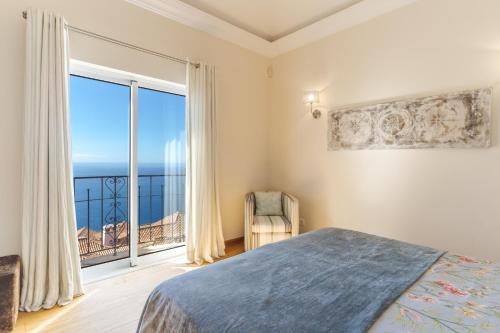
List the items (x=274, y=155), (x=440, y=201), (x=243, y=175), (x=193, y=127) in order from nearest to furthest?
(x=440, y=201), (x=193, y=127), (x=243, y=175), (x=274, y=155)

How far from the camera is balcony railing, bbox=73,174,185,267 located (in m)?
3.05

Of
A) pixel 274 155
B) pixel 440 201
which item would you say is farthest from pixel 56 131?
pixel 440 201

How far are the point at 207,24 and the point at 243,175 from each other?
2084 mm

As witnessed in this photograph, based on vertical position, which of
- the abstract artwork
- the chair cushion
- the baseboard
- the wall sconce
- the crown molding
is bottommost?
the baseboard

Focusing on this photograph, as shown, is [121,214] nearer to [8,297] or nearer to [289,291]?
[8,297]

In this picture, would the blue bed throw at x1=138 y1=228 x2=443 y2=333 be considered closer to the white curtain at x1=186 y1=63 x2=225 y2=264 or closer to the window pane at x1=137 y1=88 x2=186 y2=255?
the white curtain at x1=186 y1=63 x2=225 y2=264

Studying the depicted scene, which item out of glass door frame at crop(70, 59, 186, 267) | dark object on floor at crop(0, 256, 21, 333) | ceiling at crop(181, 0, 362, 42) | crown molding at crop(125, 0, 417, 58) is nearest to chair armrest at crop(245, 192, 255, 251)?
glass door frame at crop(70, 59, 186, 267)

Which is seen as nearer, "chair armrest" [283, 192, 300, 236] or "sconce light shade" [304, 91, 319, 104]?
"chair armrest" [283, 192, 300, 236]

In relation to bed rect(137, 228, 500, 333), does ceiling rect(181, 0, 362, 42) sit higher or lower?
higher

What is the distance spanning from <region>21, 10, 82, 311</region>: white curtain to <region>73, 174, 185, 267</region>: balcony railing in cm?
71

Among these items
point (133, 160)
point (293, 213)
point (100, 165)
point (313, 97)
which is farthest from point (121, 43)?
point (293, 213)

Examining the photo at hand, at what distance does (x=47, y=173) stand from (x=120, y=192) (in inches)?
38.9

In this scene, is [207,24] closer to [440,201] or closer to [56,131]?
[56,131]

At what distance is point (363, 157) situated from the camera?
10.2 ft
